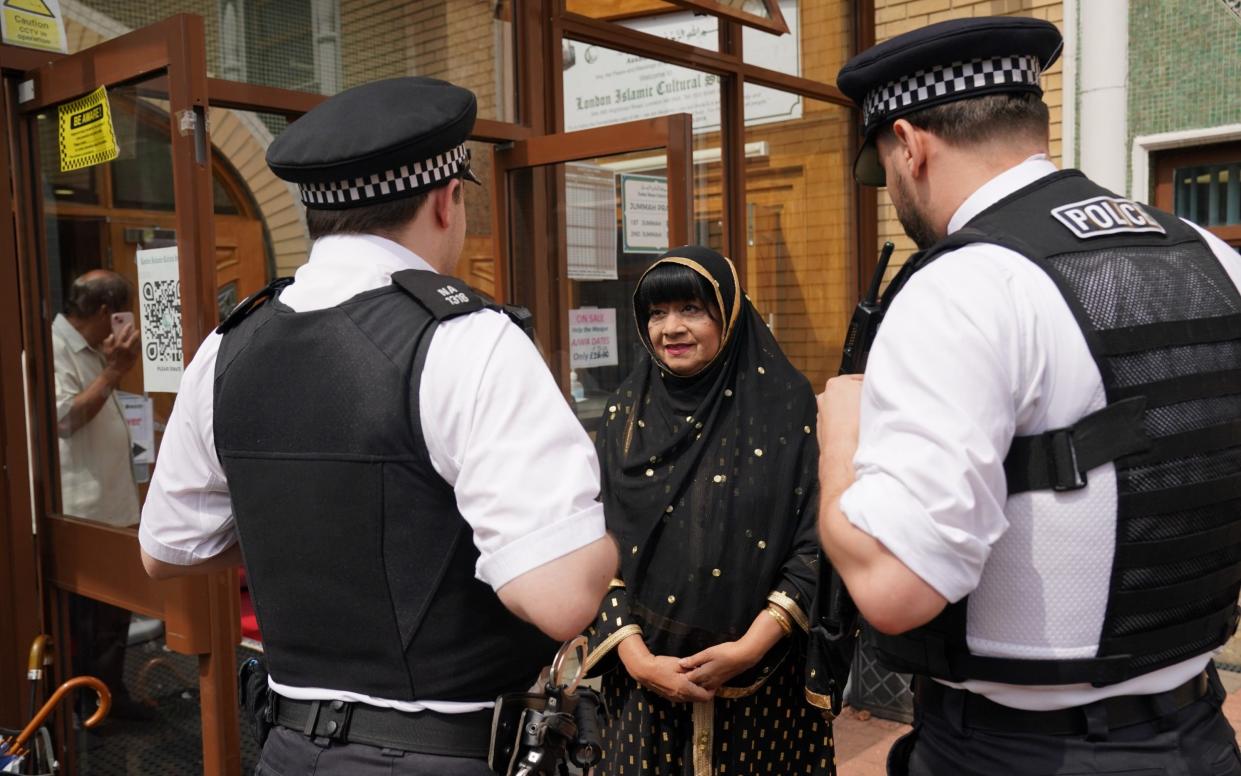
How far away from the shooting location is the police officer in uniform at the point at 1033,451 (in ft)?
4.61

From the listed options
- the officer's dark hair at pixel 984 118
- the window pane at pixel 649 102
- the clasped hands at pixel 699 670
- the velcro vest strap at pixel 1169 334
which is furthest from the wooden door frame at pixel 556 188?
the velcro vest strap at pixel 1169 334

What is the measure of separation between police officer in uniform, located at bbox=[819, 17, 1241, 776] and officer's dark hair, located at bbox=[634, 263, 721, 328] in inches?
51.7

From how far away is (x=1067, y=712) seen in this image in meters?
1.52

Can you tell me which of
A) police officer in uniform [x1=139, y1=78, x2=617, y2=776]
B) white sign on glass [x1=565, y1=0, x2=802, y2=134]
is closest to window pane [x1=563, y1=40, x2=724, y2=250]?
white sign on glass [x1=565, y1=0, x2=802, y2=134]

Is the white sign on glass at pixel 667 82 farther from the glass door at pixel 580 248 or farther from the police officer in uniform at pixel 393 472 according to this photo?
the police officer in uniform at pixel 393 472

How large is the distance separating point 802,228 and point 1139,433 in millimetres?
4693

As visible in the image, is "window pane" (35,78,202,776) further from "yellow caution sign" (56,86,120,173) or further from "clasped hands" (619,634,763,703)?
"clasped hands" (619,634,763,703)

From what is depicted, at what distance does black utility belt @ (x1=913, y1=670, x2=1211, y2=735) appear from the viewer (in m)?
1.52

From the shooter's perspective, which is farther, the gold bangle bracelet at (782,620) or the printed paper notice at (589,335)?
the printed paper notice at (589,335)

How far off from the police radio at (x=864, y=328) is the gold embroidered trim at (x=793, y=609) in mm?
1128

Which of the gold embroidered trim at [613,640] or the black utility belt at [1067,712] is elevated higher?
the black utility belt at [1067,712]

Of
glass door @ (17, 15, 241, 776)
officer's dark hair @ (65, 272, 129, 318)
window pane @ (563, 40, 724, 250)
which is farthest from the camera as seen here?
window pane @ (563, 40, 724, 250)

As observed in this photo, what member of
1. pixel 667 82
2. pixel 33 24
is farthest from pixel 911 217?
pixel 667 82

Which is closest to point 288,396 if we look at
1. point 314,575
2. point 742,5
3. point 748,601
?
point 314,575
